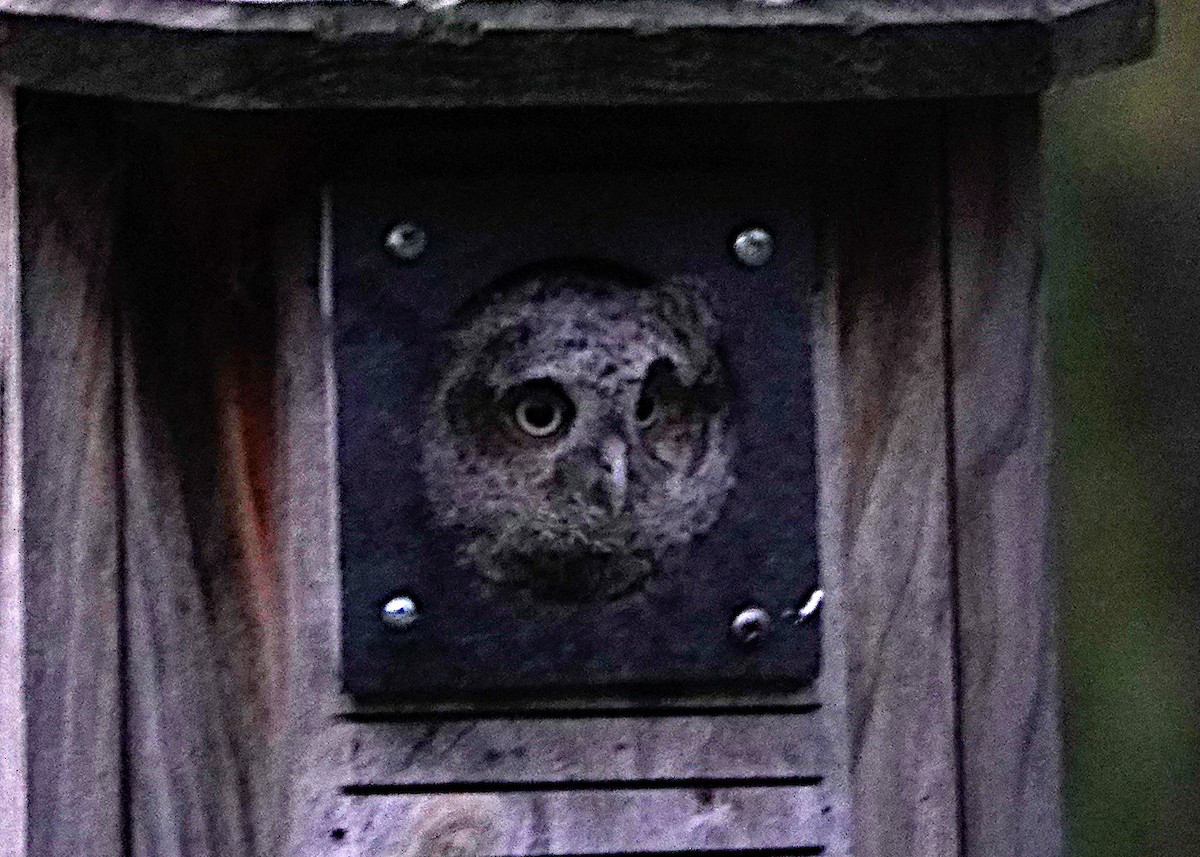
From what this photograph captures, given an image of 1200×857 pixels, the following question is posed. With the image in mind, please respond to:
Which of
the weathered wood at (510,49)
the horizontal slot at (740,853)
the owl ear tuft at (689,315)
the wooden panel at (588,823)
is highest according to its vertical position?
the weathered wood at (510,49)

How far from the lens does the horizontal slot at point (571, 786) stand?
5.36ft

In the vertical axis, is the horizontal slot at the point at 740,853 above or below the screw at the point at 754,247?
below

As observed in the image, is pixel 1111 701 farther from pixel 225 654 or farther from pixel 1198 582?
pixel 225 654

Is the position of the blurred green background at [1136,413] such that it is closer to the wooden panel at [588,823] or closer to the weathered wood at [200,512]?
the wooden panel at [588,823]

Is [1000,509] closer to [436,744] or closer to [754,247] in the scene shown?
[754,247]

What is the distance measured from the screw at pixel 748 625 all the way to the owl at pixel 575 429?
54mm

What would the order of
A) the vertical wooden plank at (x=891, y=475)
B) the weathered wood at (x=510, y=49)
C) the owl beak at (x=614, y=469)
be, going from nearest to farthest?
the weathered wood at (x=510, y=49) < the owl beak at (x=614, y=469) < the vertical wooden plank at (x=891, y=475)

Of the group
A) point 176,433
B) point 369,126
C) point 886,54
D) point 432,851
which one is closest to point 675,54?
A: point 886,54

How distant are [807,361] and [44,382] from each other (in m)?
0.45

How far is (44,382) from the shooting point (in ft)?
5.20

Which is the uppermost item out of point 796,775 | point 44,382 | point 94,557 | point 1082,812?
point 44,382

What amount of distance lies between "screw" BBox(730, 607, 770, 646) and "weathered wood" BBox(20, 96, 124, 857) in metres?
0.36

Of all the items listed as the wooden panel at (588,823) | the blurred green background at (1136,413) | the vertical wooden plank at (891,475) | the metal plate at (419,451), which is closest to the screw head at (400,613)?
the metal plate at (419,451)

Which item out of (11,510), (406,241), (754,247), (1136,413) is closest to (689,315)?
(754,247)
